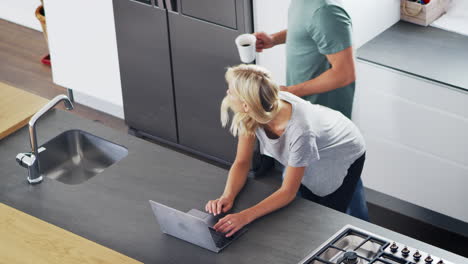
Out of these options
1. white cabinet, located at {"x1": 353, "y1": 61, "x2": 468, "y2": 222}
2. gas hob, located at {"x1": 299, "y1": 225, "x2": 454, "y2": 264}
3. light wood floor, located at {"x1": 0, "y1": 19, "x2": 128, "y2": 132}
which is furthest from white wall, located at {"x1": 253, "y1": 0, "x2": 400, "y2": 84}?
gas hob, located at {"x1": 299, "y1": 225, "x2": 454, "y2": 264}

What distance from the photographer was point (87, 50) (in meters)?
5.30

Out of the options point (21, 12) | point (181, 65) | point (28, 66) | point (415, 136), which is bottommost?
point (28, 66)

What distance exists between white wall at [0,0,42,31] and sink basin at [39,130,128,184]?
10.4ft

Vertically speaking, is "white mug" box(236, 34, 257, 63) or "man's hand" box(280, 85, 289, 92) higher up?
"white mug" box(236, 34, 257, 63)

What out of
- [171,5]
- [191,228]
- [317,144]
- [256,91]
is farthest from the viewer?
[171,5]

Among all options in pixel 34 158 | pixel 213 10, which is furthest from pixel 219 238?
pixel 213 10

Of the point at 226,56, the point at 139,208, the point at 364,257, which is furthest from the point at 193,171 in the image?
the point at 226,56

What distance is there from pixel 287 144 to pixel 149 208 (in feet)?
Result: 1.93

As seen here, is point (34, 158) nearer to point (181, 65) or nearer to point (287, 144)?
point (287, 144)

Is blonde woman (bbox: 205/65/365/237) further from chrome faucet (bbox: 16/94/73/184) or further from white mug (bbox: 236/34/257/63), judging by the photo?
chrome faucet (bbox: 16/94/73/184)

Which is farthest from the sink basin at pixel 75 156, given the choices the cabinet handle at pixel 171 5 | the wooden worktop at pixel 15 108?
the cabinet handle at pixel 171 5

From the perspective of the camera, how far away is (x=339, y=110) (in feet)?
12.2

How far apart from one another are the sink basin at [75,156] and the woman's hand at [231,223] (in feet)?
2.73

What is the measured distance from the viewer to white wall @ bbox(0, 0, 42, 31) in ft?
22.0
